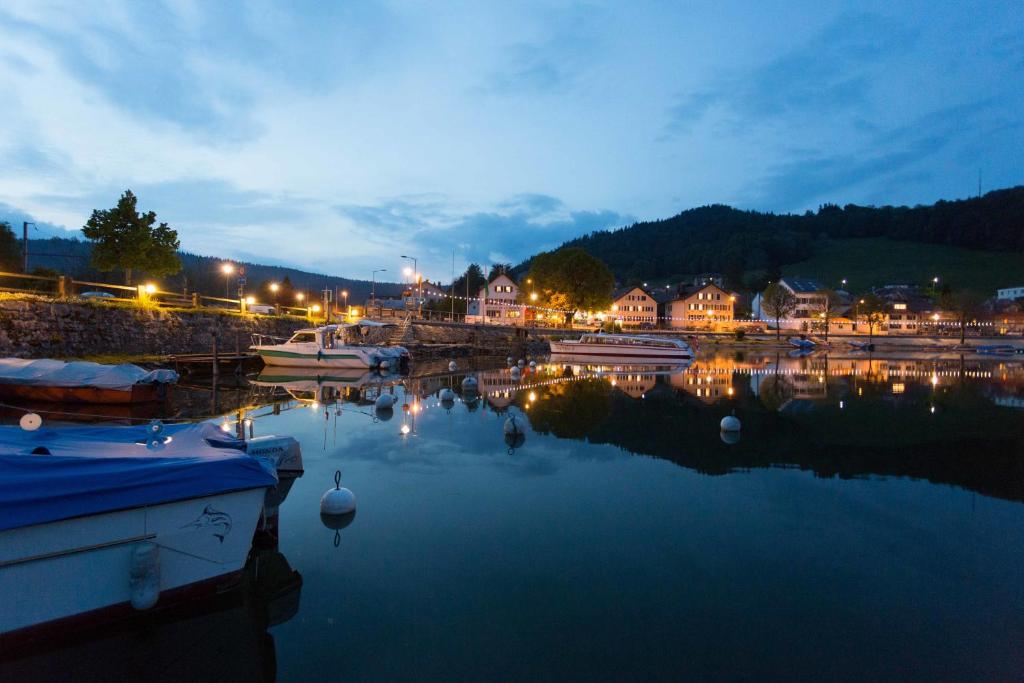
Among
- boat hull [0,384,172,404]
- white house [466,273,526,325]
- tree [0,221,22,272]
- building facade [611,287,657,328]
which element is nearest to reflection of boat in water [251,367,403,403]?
boat hull [0,384,172,404]

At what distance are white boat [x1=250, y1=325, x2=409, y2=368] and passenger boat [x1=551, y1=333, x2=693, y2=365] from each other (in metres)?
23.6

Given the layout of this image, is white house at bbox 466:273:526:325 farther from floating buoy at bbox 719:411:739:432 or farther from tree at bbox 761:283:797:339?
floating buoy at bbox 719:411:739:432

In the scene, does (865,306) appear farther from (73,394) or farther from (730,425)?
(73,394)

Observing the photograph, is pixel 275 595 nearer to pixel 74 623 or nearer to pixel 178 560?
pixel 178 560

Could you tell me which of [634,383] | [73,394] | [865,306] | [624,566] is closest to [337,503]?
[624,566]

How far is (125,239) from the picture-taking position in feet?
152

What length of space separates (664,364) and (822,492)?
4318 centimetres

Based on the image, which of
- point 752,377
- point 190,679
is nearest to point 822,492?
point 190,679

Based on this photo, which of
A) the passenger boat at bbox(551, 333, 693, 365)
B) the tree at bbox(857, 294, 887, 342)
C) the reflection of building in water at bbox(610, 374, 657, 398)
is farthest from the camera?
the tree at bbox(857, 294, 887, 342)

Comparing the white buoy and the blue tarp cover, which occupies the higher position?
the blue tarp cover

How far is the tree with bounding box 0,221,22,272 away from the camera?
175 feet

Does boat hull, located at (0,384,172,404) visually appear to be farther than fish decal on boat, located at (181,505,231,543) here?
Yes

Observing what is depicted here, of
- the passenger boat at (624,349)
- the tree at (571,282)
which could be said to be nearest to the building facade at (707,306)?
the tree at (571,282)

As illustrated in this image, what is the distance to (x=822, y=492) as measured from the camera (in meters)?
13.2
